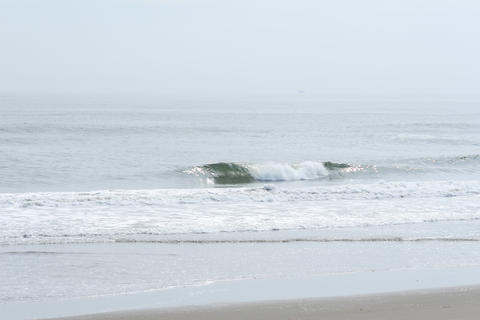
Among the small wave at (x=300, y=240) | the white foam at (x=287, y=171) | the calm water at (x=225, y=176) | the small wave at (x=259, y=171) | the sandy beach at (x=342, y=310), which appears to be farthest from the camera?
the white foam at (x=287, y=171)

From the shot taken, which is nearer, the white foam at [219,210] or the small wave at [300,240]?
the small wave at [300,240]

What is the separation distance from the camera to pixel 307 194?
64.8ft

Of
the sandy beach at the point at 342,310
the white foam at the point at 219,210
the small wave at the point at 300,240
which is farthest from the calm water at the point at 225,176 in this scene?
the sandy beach at the point at 342,310

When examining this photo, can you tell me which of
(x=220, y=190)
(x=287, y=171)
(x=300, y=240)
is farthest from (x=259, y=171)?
(x=300, y=240)

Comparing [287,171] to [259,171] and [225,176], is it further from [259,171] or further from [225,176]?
[225,176]

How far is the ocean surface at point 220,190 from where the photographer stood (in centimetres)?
1291

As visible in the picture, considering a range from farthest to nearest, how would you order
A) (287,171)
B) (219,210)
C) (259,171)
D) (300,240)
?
(259,171) < (287,171) < (219,210) < (300,240)

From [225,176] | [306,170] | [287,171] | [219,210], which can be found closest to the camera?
[219,210]

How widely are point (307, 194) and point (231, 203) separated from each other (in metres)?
2.93

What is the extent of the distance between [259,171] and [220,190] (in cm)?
1030

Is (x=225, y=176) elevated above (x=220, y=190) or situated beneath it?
situated beneath

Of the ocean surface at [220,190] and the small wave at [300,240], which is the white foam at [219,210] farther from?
the small wave at [300,240]

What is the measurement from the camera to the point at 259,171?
30.2m

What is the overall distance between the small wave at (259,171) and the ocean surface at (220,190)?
7 cm
